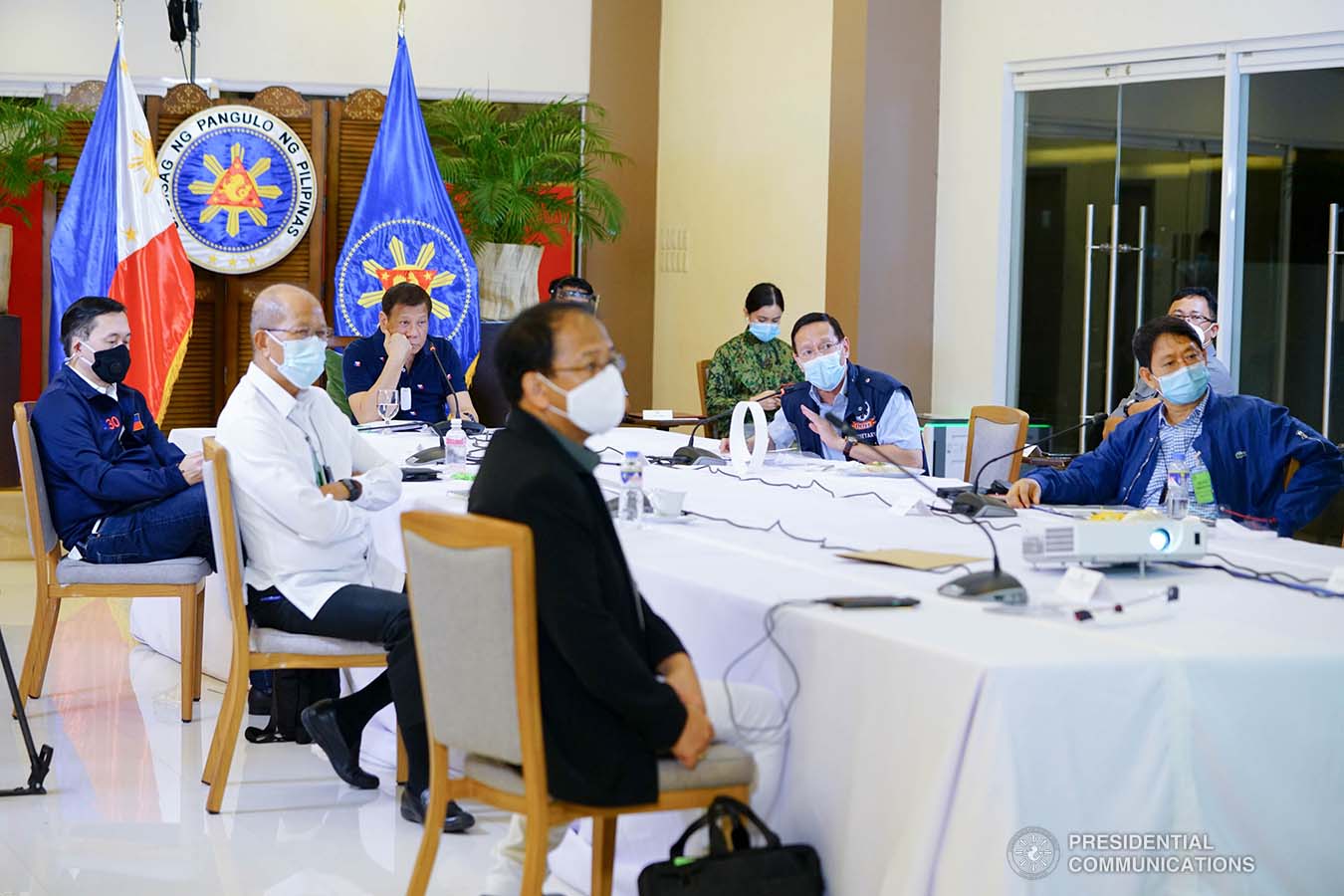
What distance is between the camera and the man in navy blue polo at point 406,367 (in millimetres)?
5902

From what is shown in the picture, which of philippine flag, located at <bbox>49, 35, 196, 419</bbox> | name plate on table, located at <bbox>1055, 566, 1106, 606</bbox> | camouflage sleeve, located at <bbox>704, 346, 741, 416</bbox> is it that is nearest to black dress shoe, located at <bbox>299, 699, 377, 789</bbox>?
name plate on table, located at <bbox>1055, 566, 1106, 606</bbox>

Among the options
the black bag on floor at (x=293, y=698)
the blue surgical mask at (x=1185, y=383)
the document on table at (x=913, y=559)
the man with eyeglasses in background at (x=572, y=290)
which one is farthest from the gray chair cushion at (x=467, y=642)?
the man with eyeglasses in background at (x=572, y=290)

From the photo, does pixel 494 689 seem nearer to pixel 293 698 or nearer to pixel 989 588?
pixel 989 588

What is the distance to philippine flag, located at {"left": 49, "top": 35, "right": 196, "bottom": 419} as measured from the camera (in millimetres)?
7035

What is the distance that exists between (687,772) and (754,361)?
4713mm

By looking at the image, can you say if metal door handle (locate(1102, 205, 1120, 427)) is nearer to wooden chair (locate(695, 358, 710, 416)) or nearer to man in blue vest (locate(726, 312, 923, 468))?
wooden chair (locate(695, 358, 710, 416))

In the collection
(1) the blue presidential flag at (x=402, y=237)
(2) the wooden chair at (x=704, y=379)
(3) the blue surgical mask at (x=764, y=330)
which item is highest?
(1) the blue presidential flag at (x=402, y=237)

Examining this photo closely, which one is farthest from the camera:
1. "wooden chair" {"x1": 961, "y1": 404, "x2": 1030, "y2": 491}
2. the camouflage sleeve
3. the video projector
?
the camouflage sleeve

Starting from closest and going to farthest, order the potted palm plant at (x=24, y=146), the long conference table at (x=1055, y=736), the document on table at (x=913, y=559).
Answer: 1. the long conference table at (x=1055, y=736)
2. the document on table at (x=913, y=559)
3. the potted palm plant at (x=24, y=146)

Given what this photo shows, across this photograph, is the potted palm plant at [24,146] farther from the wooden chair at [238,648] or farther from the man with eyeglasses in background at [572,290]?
the wooden chair at [238,648]

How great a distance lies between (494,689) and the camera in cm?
222

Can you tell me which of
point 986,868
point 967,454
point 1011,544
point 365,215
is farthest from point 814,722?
point 365,215

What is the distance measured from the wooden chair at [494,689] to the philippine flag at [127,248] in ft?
16.8

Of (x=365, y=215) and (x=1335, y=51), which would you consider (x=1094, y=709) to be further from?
(x=365, y=215)
